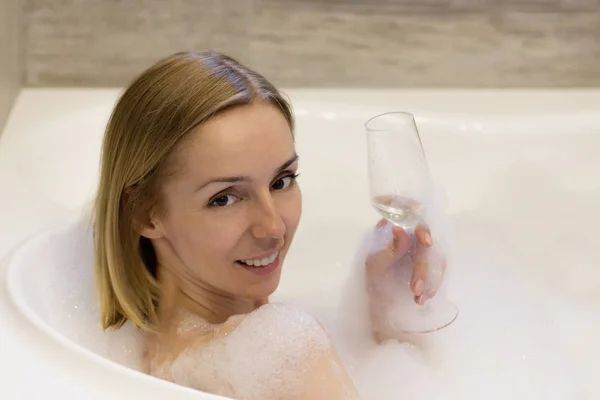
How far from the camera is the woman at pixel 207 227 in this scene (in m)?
0.78

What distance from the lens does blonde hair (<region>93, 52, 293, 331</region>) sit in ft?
2.64

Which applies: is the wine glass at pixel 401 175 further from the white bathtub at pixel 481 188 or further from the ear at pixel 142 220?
the white bathtub at pixel 481 188

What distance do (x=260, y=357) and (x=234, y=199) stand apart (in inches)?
7.1

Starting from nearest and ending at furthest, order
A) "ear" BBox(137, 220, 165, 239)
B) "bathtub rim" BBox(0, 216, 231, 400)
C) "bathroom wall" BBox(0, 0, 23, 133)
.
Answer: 1. "bathtub rim" BBox(0, 216, 231, 400)
2. "ear" BBox(137, 220, 165, 239)
3. "bathroom wall" BBox(0, 0, 23, 133)

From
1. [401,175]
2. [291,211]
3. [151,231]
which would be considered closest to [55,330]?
[151,231]

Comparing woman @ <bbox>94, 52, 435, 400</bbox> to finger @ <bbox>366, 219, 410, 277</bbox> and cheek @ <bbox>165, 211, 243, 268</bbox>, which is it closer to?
cheek @ <bbox>165, 211, 243, 268</bbox>

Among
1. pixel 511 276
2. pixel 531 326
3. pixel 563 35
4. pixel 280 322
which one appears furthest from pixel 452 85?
pixel 280 322

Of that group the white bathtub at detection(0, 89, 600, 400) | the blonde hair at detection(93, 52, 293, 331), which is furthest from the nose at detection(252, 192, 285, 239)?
the white bathtub at detection(0, 89, 600, 400)

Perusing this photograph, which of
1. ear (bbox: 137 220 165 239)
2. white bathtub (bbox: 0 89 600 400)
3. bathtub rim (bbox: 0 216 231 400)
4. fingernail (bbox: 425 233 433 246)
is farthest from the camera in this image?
white bathtub (bbox: 0 89 600 400)

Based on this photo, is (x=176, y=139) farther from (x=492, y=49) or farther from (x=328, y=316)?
(x=492, y=49)

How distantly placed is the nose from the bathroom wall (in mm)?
665

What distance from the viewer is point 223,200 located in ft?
2.72

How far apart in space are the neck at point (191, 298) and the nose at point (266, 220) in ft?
0.40

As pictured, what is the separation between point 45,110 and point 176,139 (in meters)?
0.67
